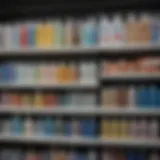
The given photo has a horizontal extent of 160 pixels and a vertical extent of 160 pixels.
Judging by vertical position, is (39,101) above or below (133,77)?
below

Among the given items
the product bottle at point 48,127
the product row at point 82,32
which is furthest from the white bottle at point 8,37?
the product bottle at point 48,127

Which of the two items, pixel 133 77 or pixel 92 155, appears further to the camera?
pixel 92 155

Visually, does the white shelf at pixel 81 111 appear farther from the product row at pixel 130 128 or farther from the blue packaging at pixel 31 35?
the blue packaging at pixel 31 35

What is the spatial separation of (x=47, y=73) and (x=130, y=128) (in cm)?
99

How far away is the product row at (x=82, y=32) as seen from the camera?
3125mm

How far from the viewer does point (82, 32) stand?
10.8 ft

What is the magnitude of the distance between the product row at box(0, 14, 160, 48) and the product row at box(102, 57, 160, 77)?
7.4 inches

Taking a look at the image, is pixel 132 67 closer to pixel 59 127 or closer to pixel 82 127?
pixel 82 127

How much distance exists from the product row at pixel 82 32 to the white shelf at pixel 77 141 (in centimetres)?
93

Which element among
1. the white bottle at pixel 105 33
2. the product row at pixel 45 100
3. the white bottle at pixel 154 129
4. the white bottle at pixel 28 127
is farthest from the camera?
the white bottle at pixel 28 127

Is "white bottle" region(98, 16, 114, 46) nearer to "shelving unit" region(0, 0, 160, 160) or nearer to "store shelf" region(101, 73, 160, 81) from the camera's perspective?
"shelving unit" region(0, 0, 160, 160)

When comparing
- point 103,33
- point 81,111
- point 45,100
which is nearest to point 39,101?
point 45,100

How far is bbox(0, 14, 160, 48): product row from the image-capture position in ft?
10.3

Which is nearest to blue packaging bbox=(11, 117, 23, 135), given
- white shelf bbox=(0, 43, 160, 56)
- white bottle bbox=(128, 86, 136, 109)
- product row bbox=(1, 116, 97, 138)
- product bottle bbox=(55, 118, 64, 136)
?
product row bbox=(1, 116, 97, 138)
